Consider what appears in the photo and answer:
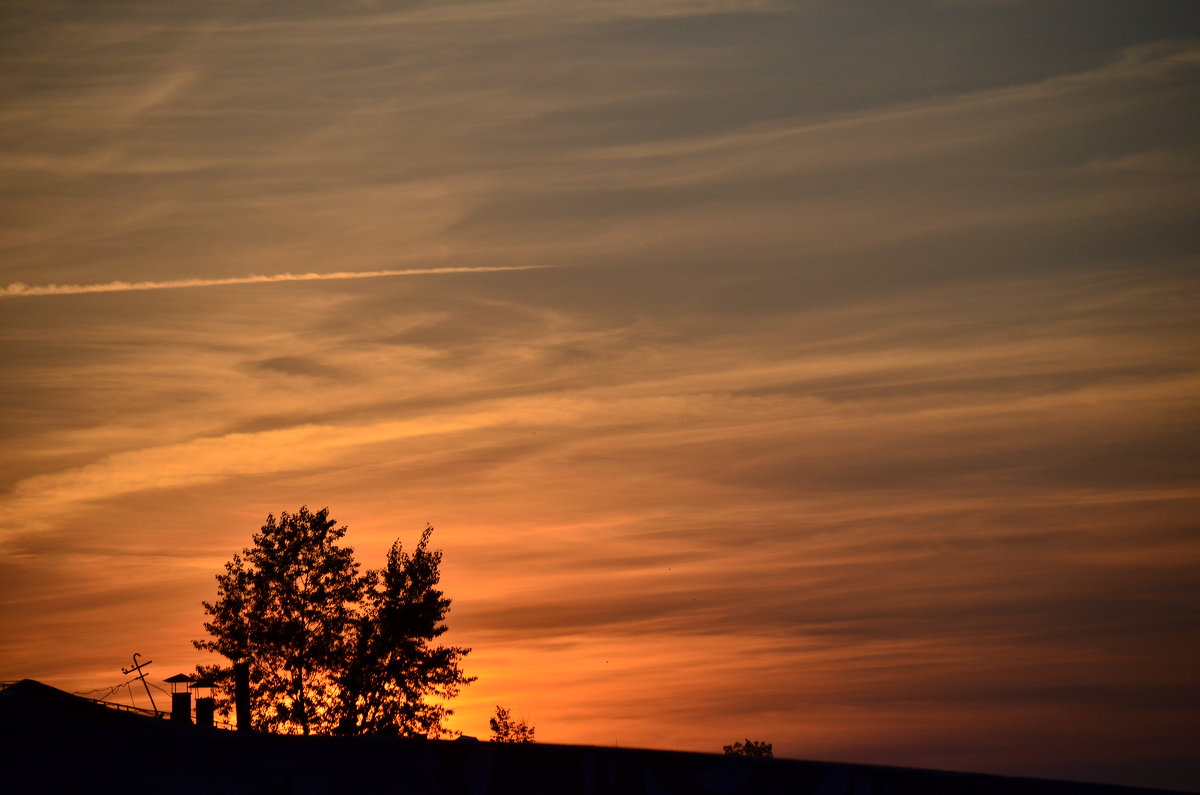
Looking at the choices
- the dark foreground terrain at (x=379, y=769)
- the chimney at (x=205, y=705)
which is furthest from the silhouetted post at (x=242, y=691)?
the dark foreground terrain at (x=379, y=769)

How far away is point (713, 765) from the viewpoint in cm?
2783

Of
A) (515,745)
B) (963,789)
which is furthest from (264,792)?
(963,789)

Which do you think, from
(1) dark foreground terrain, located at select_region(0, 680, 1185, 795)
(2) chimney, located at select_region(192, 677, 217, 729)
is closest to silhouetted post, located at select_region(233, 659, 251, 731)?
(2) chimney, located at select_region(192, 677, 217, 729)

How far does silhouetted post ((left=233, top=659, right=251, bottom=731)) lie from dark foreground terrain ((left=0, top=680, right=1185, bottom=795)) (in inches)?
1536

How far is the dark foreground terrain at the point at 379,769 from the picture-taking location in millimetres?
20969

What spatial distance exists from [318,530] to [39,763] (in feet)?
164

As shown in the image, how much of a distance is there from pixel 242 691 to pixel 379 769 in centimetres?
4515

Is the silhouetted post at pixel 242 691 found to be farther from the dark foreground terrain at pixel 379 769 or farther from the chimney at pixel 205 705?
the dark foreground terrain at pixel 379 769

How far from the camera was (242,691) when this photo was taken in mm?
65750

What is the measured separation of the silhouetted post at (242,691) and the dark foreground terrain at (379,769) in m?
39.0

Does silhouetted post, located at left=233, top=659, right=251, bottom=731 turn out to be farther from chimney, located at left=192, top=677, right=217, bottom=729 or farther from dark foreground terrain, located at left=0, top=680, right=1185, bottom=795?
dark foreground terrain, located at left=0, top=680, right=1185, bottom=795

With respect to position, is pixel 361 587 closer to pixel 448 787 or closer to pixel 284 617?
pixel 284 617

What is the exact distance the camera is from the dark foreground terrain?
68.8ft

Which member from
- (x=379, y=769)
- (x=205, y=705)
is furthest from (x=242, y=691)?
(x=379, y=769)
